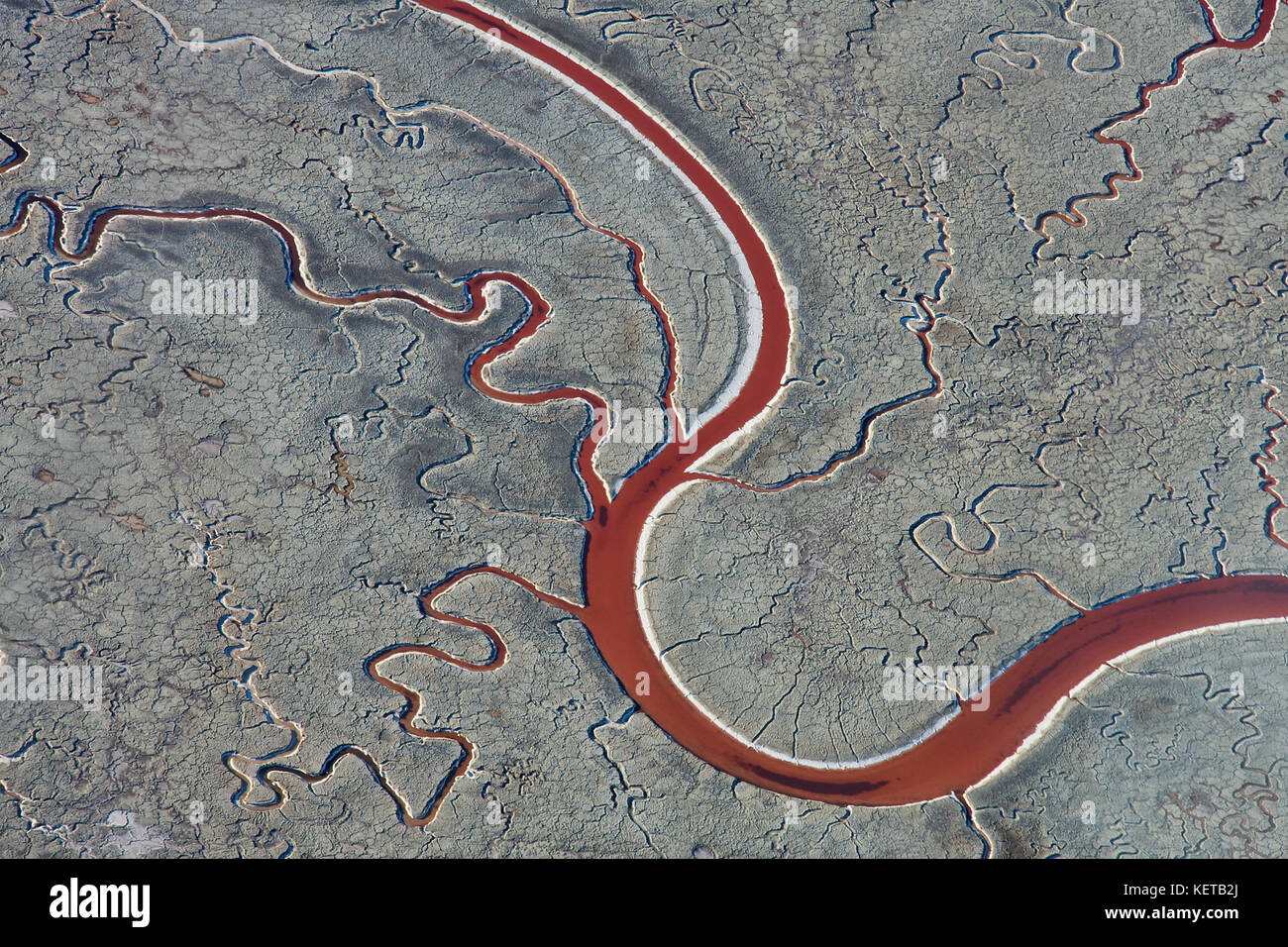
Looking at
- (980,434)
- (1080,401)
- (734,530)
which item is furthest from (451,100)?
(1080,401)

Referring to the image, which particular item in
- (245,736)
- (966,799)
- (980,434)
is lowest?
(966,799)

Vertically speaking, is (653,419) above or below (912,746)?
above

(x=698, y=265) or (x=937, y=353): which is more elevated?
(x=698, y=265)

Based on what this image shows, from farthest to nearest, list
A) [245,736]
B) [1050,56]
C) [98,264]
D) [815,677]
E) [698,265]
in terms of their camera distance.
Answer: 1. [1050,56]
2. [698,265]
3. [98,264]
4. [815,677]
5. [245,736]

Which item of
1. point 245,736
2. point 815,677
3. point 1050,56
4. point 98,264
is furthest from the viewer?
point 1050,56

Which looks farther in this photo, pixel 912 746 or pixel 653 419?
pixel 653 419

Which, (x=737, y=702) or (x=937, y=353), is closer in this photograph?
(x=737, y=702)

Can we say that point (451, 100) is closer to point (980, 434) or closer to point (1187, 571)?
point (980, 434)

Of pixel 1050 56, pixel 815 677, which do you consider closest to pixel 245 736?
pixel 815 677
